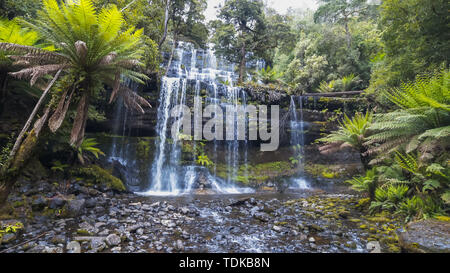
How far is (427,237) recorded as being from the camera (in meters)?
2.68

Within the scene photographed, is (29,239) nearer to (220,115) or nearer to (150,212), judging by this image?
(150,212)

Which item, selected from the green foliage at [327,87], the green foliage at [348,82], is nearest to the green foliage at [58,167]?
the green foliage at [327,87]

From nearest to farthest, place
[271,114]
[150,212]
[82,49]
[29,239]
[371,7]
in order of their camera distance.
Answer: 1. [29,239]
2. [82,49]
3. [150,212]
4. [271,114]
5. [371,7]

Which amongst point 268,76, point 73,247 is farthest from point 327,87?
point 73,247

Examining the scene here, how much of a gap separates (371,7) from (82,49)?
20.9 meters

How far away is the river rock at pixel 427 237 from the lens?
2.51 meters

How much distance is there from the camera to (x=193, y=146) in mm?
10312

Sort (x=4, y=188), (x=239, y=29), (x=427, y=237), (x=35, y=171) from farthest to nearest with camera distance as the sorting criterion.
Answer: (x=239, y=29)
(x=35, y=171)
(x=4, y=188)
(x=427, y=237)

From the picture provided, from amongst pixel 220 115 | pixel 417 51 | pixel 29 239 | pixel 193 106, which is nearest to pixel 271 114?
pixel 220 115

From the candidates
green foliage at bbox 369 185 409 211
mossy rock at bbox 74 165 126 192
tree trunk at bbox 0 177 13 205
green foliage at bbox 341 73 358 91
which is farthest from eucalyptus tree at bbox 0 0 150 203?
green foliage at bbox 341 73 358 91

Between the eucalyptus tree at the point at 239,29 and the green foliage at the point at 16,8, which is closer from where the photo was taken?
the green foliage at the point at 16,8

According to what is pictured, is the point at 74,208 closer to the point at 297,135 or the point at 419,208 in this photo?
the point at 419,208

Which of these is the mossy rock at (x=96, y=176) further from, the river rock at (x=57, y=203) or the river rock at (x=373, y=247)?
the river rock at (x=373, y=247)

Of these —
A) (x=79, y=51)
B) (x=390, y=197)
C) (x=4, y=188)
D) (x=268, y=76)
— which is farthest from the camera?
(x=268, y=76)
